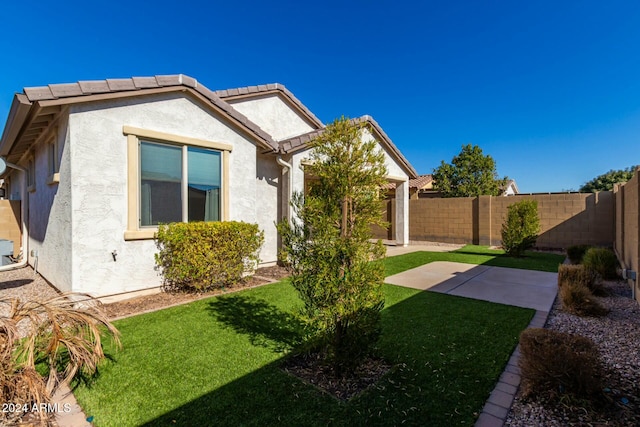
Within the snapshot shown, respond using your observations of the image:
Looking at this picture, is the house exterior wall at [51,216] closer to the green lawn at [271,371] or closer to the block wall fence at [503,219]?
the green lawn at [271,371]

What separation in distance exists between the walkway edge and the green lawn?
0.07 meters

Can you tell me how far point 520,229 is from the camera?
13.1 metres

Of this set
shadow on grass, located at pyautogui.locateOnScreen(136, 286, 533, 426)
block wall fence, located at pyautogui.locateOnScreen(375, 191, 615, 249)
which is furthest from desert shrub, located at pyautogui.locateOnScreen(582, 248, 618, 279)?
block wall fence, located at pyautogui.locateOnScreen(375, 191, 615, 249)

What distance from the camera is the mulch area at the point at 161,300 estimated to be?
20.6 ft

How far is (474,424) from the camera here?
9.42 feet

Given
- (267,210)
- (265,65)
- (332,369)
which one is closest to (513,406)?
(332,369)

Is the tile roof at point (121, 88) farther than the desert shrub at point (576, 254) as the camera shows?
No

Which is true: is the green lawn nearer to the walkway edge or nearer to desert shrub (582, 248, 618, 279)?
the walkway edge

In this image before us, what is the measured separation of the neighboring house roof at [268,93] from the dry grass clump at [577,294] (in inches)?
479

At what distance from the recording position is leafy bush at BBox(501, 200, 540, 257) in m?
13.0

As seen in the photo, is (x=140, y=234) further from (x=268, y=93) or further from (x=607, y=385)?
(x=268, y=93)

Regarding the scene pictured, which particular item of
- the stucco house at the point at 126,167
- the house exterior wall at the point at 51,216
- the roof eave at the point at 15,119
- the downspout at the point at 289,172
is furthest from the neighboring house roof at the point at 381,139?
the roof eave at the point at 15,119

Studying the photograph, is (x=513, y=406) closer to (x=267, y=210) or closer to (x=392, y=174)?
(x=267, y=210)

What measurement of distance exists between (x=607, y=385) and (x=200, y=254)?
7553 millimetres
